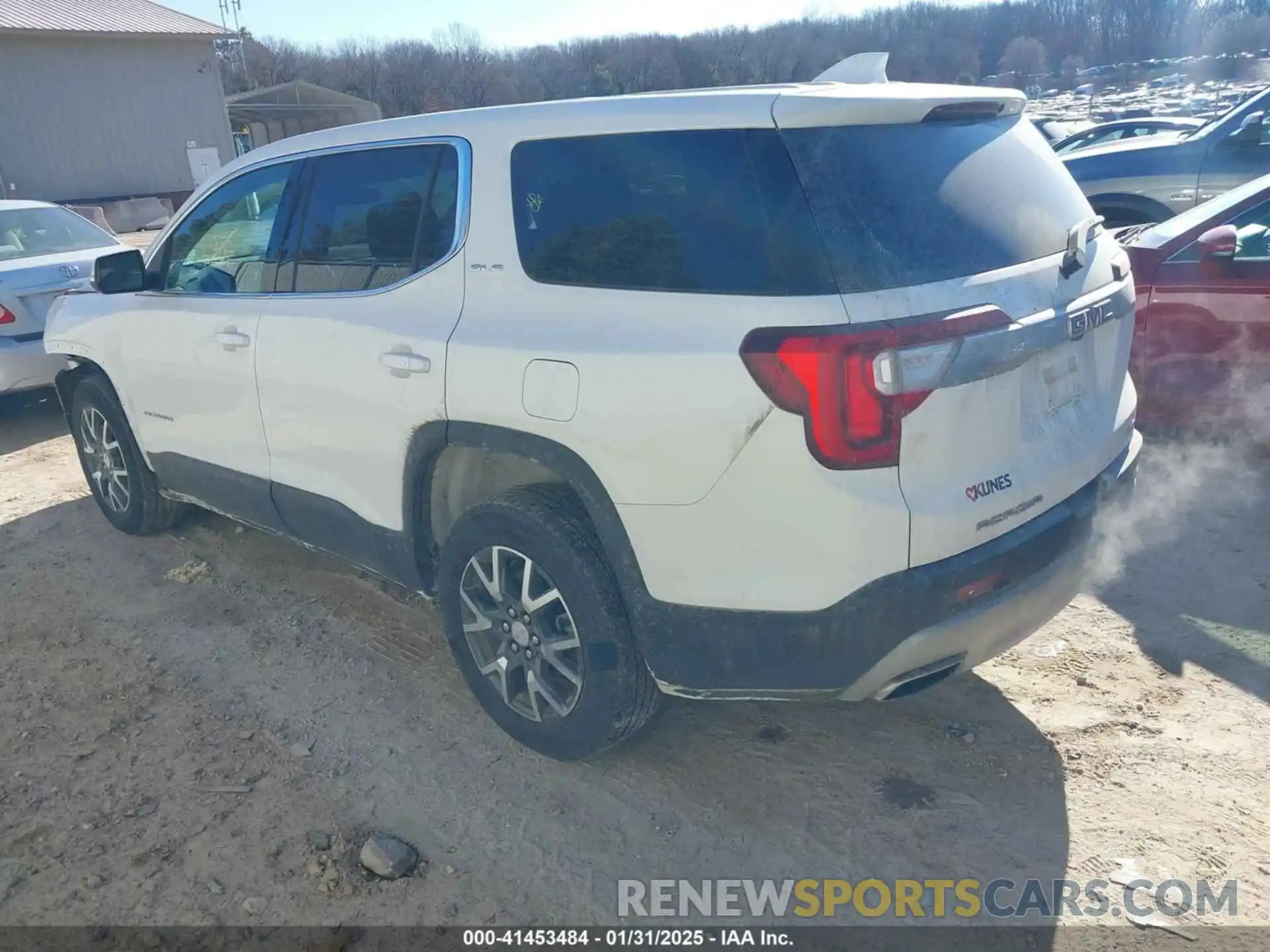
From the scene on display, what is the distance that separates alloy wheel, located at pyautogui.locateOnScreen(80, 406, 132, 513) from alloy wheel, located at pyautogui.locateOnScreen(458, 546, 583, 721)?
9.21ft

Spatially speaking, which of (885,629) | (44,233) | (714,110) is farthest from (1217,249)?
(44,233)

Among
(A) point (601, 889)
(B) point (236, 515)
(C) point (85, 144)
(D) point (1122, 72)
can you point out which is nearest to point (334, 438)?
(B) point (236, 515)

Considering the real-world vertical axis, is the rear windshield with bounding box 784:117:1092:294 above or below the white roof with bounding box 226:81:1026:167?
below

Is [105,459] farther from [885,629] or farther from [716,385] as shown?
[885,629]

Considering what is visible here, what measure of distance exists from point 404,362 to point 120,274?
210 cm

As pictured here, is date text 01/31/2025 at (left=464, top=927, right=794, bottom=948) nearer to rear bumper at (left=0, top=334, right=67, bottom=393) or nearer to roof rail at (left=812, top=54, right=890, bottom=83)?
roof rail at (left=812, top=54, right=890, bottom=83)

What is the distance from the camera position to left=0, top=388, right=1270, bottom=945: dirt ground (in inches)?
105

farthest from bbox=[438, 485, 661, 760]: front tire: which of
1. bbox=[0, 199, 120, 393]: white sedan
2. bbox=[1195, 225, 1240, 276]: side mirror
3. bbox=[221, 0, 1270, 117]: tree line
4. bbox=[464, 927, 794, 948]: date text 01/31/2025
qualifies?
bbox=[221, 0, 1270, 117]: tree line

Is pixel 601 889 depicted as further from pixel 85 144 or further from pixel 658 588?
pixel 85 144

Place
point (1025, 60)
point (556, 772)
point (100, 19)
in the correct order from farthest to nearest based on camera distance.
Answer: point (1025, 60) < point (100, 19) < point (556, 772)

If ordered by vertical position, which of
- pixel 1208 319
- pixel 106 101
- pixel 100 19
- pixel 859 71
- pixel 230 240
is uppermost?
pixel 100 19

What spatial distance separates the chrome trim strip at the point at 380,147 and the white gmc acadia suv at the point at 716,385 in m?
0.02

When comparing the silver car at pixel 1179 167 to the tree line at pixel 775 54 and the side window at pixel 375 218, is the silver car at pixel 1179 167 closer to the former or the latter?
the side window at pixel 375 218

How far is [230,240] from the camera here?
4.18m
